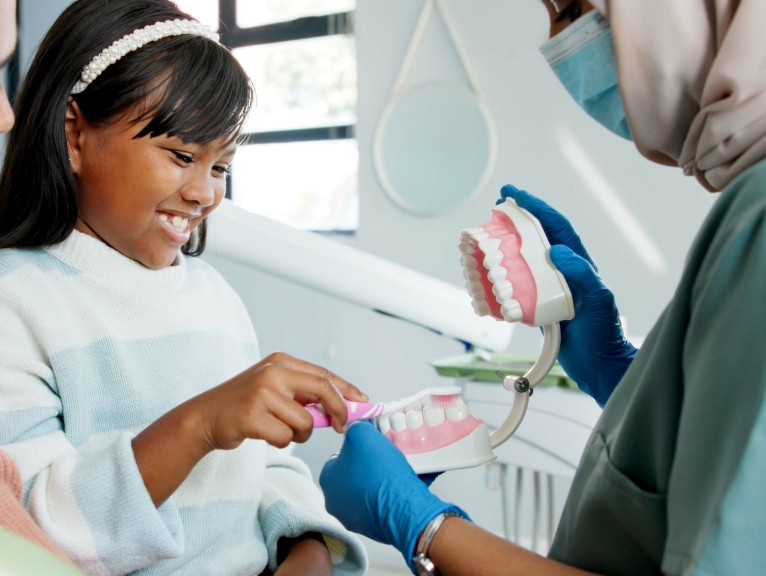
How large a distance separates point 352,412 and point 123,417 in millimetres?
296

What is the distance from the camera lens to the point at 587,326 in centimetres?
97

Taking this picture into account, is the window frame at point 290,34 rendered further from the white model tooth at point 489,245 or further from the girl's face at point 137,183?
the white model tooth at point 489,245

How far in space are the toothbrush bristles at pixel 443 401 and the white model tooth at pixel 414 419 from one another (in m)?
0.02

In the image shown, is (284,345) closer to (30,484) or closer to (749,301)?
(30,484)

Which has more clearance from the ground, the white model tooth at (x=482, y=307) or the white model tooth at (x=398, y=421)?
the white model tooth at (x=482, y=307)

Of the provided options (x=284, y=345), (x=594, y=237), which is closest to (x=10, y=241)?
(x=594, y=237)

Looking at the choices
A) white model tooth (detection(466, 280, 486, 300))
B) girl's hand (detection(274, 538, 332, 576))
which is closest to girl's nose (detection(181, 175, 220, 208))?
white model tooth (detection(466, 280, 486, 300))

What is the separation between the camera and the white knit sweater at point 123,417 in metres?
0.71

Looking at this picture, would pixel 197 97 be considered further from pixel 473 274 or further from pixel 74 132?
pixel 473 274

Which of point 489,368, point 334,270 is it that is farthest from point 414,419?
point 489,368

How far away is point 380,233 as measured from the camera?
277 centimetres

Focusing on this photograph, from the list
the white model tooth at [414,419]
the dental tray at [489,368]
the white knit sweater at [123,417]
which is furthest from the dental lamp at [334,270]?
the white model tooth at [414,419]

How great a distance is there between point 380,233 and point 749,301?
2.32 m

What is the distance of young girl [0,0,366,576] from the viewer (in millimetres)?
712
